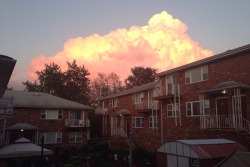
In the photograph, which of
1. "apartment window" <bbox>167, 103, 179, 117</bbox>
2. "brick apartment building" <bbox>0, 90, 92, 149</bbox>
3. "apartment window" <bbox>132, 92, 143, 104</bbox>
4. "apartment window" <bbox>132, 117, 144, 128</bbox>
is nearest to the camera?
"apartment window" <bbox>167, 103, 179, 117</bbox>

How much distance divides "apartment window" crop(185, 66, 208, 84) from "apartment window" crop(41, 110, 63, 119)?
57.2 ft

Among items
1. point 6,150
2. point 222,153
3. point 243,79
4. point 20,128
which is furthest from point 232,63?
point 20,128

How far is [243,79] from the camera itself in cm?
1895

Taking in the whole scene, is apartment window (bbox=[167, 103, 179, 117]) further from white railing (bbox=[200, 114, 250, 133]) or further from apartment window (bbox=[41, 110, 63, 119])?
apartment window (bbox=[41, 110, 63, 119])

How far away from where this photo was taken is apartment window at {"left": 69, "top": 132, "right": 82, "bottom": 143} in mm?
34688

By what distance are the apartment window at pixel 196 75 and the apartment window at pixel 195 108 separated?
192cm

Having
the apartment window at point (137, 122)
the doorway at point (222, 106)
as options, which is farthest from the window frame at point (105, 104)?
the doorway at point (222, 106)

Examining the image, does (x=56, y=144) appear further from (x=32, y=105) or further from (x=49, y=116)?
(x=32, y=105)

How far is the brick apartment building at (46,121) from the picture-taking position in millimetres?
30812

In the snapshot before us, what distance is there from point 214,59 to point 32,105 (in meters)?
21.4

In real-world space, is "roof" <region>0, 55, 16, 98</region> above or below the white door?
above

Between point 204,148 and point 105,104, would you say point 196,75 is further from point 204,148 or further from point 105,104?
point 105,104

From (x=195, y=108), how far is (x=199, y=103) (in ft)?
2.34

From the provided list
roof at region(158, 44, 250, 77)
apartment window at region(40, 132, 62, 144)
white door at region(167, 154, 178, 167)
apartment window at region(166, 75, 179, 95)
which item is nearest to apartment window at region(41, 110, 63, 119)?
apartment window at region(40, 132, 62, 144)
